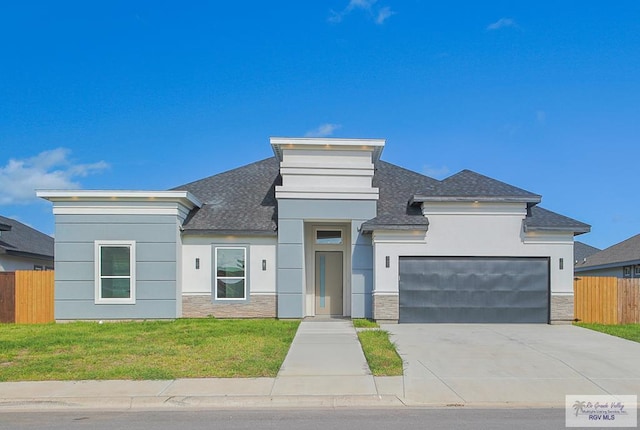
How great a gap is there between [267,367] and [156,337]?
488cm

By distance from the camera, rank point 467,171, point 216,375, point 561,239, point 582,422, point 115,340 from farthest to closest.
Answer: point 467,171
point 561,239
point 115,340
point 216,375
point 582,422

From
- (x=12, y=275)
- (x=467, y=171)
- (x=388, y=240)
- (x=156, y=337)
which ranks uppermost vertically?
(x=467, y=171)

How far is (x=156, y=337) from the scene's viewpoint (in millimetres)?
13180

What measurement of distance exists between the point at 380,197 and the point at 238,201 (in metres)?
5.43

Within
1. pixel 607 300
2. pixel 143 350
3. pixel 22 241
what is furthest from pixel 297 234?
pixel 22 241

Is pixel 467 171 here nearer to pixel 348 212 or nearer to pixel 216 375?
pixel 348 212

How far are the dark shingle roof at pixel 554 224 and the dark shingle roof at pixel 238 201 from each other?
28.0 ft

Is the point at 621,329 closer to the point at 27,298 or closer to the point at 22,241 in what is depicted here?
the point at 27,298

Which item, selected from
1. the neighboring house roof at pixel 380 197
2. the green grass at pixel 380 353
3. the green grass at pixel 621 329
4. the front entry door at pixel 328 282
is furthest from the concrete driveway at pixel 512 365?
the front entry door at pixel 328 282

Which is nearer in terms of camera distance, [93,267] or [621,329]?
[621,329]

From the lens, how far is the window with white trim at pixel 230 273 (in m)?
17.7

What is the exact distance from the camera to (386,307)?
1648 centimetres

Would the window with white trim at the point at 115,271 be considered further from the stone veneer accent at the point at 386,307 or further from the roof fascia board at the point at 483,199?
the roof fascia board at the point at 483,199

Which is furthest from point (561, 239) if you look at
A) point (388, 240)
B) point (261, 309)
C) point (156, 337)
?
point (156, 337)
